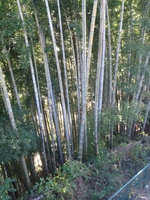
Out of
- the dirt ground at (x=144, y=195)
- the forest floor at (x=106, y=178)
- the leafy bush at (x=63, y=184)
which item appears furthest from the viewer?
the dirt ground at (x=144, y=195)

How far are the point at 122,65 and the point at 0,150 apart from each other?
3.25m

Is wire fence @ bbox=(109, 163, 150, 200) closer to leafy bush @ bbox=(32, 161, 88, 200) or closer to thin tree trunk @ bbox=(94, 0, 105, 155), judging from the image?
leafy bush @ bbox=(32, 161, 88, 200)

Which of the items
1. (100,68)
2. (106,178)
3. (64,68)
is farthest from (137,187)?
(64,68)

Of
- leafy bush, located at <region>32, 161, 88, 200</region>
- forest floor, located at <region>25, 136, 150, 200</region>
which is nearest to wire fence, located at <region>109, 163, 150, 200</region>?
forest floor, located at <region>25, 136, 150, 200</region>

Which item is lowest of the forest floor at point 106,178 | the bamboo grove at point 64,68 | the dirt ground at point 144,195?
the dirt ground at point 144,195

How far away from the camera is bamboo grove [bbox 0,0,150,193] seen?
10.1ft

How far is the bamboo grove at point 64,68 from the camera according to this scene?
308 centimetres

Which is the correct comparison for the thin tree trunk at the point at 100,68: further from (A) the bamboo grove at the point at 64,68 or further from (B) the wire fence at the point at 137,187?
(B) the wire fence at the point at 137,187

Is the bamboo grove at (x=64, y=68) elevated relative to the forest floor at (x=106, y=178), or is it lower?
elevated

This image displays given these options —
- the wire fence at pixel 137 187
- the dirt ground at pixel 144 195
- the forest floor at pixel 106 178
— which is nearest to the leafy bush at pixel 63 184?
the forest floor at pixel 106 178

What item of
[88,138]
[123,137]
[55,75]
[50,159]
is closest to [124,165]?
[88,138]

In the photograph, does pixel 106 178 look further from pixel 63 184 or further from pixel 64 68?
pixel 64 68

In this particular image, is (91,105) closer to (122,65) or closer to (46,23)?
(122,65)

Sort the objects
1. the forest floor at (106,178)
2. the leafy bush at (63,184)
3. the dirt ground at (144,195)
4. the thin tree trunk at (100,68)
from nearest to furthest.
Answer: the leafy bush at (63,184) < the forest floor at (106,178) < the dirt ground at (144,195) < the thin tree trunk at (100,68)
